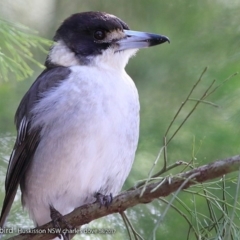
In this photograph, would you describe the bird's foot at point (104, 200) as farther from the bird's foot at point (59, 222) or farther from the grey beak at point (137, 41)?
the grey beak at point (137, 41)

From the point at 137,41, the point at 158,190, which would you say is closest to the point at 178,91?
the point at 137,41

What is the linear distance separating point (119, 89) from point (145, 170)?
38 centimetres

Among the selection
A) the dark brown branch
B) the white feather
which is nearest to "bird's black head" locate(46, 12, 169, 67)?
the white feather

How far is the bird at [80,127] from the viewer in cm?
230

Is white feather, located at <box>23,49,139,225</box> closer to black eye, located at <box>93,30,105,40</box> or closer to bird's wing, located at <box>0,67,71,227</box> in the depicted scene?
bird's wing, located at <box>0,67,71,227</box>

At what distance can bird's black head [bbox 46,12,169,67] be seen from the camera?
2.53 meters

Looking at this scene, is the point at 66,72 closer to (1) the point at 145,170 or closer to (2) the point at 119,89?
(2) the point at 119,89

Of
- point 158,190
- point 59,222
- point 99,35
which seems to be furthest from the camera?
point 99,35

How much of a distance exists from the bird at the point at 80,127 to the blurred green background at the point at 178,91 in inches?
7.1

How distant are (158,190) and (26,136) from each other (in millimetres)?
944

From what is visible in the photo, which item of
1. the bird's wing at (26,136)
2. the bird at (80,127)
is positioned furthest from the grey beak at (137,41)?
the bird's wing at (26,136)

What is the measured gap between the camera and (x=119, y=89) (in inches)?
95.1

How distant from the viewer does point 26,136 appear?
2451mm

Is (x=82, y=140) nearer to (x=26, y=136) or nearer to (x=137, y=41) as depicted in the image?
(x=26, y=136)
